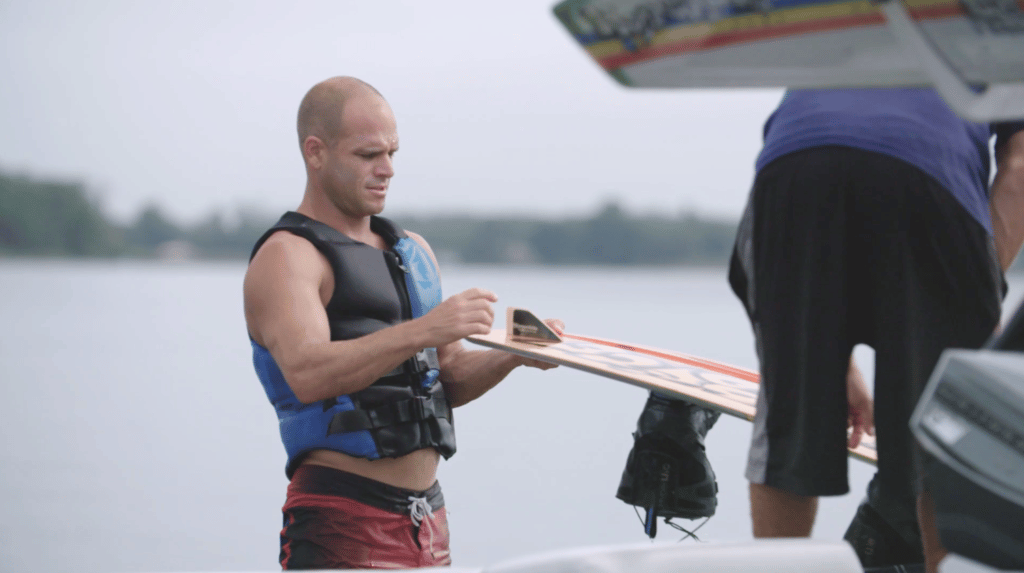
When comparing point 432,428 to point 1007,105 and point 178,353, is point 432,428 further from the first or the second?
point 178,353

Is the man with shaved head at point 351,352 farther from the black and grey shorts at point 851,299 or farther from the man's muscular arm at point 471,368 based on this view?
the black and grey shorts at point 851,299

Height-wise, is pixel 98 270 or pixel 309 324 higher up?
pixel 309 324

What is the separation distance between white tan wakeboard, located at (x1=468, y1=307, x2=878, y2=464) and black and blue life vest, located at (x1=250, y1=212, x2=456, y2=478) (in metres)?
0.17

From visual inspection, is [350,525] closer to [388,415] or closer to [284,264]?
[388,415]

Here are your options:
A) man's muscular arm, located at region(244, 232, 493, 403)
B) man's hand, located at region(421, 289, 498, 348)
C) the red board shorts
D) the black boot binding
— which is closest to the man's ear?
man's muscular arm, located at region(244, 232, 493, 403)

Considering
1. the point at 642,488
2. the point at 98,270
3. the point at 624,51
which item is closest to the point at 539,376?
the point at 642,488

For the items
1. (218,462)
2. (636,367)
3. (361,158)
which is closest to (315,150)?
(361,158)

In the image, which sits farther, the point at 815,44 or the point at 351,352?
the point at 351,352

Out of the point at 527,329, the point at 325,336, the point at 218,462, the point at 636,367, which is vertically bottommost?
the point at 218,462

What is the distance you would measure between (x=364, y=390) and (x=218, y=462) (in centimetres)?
726

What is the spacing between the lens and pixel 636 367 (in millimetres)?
2434

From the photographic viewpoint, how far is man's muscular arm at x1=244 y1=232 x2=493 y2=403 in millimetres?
1912

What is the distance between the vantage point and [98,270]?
4850 centimetres

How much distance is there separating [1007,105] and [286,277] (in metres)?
1.31
